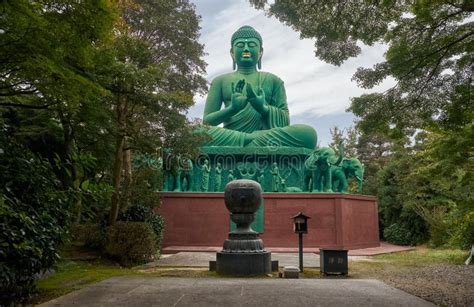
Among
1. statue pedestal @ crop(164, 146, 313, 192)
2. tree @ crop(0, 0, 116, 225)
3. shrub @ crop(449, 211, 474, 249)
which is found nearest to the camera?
tree @ crop(0, 0, 116, 225)

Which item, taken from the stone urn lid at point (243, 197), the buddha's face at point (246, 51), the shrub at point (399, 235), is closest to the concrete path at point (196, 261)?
the stone urn lid at point (243, 197)

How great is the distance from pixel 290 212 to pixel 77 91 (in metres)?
10.4

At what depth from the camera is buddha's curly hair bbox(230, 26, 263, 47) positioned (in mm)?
20781

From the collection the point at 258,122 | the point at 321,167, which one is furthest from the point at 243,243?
the point at 258,122

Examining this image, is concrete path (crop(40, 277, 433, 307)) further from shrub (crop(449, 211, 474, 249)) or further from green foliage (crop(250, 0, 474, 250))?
shrub (crop(449, 211, 474, 249))

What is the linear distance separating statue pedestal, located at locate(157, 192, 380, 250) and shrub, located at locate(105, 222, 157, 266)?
14.0 feet

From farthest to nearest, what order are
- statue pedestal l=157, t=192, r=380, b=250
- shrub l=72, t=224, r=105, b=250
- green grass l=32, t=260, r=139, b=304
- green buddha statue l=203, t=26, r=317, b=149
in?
green buddha statue l=203, t=26, r=317, b=149 < statue pedestal l=157, t=192, r=380, b=250 < shrub l=72, t=224, r=105, b=250 < green grass l=32, t=260, r=139, b=304

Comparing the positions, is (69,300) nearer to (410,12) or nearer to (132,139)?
(132,139)

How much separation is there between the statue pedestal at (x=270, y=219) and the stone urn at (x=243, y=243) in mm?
5846

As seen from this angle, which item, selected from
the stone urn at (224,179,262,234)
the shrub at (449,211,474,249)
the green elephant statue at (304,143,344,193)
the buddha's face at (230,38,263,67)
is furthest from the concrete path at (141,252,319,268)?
the buddha's face at (230,38,263,67)

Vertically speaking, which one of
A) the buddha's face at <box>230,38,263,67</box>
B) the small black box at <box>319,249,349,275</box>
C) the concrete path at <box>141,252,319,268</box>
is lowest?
the concrete path at <box>141,252,319,268</box>

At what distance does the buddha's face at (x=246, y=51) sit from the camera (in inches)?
814

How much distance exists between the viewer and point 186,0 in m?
19.7

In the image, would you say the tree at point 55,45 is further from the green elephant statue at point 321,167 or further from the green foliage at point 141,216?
the green elephant statue at point 321,167
